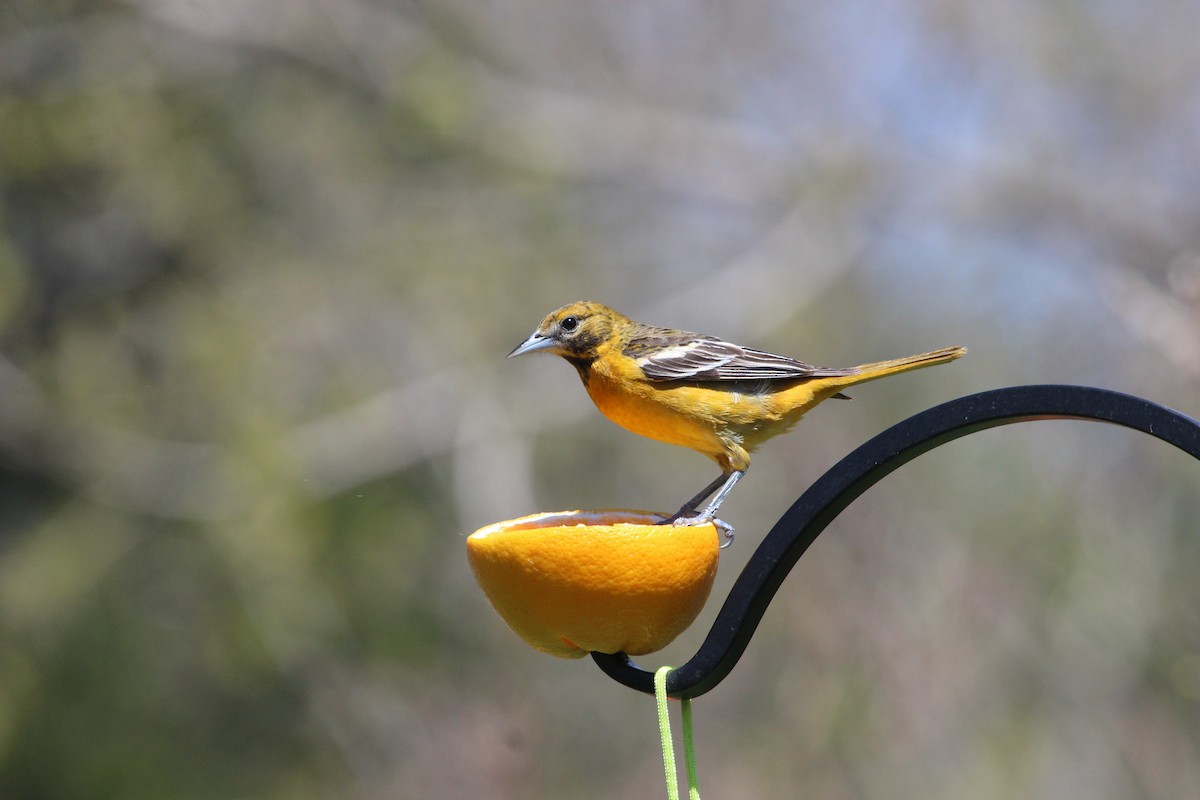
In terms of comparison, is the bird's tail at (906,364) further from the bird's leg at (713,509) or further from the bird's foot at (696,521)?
the bird's foot at (696,521)

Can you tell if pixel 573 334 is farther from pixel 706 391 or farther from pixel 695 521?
pixel 695 521

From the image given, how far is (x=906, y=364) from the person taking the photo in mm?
2289

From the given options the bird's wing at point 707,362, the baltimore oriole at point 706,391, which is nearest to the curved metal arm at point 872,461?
the baltimore oriole at point 706,391

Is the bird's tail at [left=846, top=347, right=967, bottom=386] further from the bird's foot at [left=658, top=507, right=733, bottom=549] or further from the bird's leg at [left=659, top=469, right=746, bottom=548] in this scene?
the bird's foot at [left=658, top=507, right=733, bottom=549]

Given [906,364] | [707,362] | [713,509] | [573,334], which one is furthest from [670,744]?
[573,334]

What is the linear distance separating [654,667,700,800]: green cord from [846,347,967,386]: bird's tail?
82cm

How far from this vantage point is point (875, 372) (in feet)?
8.02

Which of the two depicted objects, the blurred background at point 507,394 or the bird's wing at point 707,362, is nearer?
the bird's wing at point 707,362

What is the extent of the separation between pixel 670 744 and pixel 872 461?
0.52 metres

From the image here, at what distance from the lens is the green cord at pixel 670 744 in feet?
5.40

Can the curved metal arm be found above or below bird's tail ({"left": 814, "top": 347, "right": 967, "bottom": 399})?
below

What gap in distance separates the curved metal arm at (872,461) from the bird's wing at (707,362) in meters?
0.95

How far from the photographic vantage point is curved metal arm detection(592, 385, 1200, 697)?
4.56 feet

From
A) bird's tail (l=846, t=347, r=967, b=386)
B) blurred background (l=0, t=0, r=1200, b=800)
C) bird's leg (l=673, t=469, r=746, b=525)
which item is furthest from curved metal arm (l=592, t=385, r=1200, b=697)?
blurred background (l=0, t=0, r=1200, b=800)
